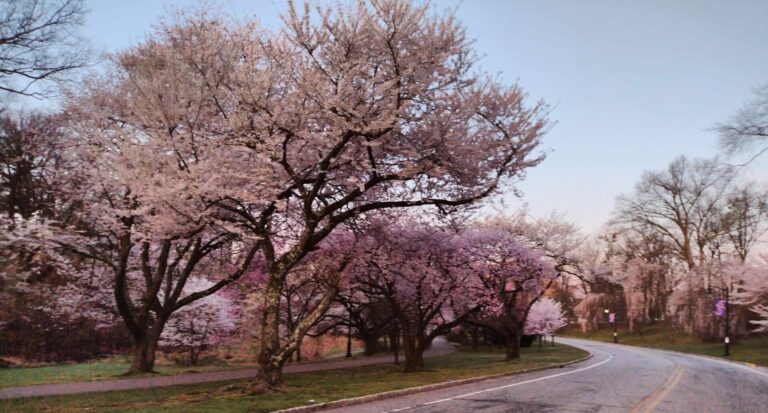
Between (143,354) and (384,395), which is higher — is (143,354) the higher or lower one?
the higher one

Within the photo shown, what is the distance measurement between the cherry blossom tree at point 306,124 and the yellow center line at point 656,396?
6.79 metres

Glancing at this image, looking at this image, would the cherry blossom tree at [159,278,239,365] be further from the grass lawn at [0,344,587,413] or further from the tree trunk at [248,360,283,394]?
the tree trunk at [248,360,283,394]

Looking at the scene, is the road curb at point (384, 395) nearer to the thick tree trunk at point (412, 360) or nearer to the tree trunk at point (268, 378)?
the tree trunk at point (268, 378)

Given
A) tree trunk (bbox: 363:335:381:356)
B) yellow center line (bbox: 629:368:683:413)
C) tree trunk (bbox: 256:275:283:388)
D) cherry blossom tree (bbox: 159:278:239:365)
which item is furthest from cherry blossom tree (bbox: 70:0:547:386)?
tree trunk (bbox: 363:335:381:356)

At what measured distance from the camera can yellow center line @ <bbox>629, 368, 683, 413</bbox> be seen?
11.9 m

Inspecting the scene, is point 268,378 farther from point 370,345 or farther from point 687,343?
point 687,343

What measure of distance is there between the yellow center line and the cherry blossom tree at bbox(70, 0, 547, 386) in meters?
6.79

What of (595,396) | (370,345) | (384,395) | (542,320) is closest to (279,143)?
(384,395)

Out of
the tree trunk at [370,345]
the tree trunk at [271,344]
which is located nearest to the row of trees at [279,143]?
the tree trunk at [271,344]

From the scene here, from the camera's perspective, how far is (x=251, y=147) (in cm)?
1519

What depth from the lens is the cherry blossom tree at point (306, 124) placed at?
14.3 metres

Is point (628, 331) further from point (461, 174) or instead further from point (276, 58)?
point (276, 58)

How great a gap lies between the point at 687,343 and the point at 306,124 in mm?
48521

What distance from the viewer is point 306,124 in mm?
15336
